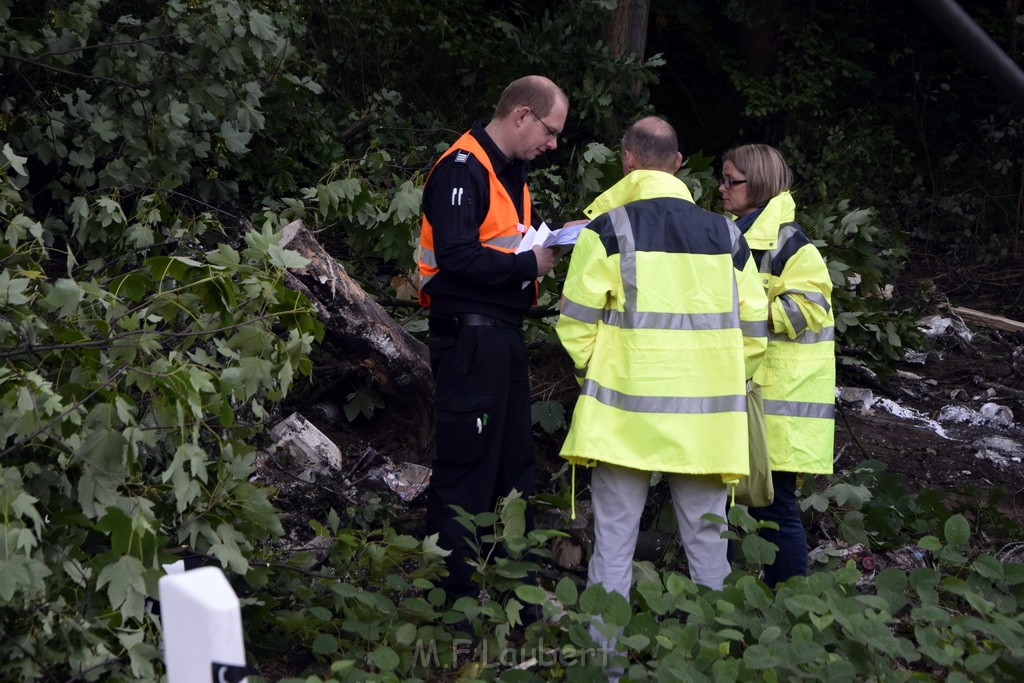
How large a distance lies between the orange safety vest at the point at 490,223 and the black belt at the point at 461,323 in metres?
0.15

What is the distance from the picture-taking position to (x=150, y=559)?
2473 millimetres

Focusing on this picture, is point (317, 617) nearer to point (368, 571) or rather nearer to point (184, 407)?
point (368, 571)

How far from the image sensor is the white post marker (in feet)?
5.05

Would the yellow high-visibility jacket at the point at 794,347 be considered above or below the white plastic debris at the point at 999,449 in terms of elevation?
above

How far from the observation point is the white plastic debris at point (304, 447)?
448 centimetres

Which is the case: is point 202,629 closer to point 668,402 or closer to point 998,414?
point 668,402

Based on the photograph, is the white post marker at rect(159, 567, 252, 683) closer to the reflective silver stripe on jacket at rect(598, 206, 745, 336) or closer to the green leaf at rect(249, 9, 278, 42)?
the reflective silver stripe on jacket at rect(598, 206, 745, 336)

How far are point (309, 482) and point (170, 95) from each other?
2044 millimetres

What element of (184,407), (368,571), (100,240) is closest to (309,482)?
(368,571)

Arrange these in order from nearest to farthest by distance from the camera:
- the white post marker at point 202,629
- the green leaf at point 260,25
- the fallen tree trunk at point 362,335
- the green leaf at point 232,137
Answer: the white post marker at point 202,629 < the fallen tree trunk at point 362,335 < the green leaf at point 260,25 < the green leaf at point 232,137

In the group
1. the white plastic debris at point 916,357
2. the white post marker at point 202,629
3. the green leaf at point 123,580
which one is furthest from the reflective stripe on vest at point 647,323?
the white plastic debris at point 916,357

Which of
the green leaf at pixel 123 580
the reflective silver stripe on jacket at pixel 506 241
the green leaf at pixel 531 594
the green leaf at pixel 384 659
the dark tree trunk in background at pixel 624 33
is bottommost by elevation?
the green leaf at pixel 384 659

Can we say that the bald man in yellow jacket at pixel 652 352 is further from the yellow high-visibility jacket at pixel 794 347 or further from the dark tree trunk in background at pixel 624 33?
the dark tree trunk in background at pixel 624 33

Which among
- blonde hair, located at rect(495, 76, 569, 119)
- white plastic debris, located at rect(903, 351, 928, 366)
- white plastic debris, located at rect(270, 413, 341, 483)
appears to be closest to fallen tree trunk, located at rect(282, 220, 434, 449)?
white plastic debris, located at rect(270, 413, 341, 483)
